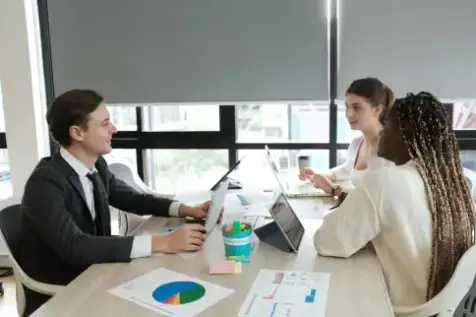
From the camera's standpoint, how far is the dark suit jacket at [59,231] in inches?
66.0

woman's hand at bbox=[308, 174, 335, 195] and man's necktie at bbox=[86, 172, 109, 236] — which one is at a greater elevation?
man's necktie at bbox=[86, 172, 109, 236]

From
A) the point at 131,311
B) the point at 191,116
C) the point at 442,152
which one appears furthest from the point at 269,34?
the point at 131,311

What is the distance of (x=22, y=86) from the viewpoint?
3619 millimetres

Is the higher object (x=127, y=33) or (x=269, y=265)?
(x=127, y=33)

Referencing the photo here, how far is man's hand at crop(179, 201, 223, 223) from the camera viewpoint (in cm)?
217

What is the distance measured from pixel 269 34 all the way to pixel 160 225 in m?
1.73

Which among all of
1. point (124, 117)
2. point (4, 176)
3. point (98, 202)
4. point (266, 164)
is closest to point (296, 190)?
point (266, 164)

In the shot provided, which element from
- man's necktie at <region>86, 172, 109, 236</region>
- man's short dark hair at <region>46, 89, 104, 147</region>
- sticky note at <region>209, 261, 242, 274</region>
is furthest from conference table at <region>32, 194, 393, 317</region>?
man's short dark hair at <region>46, 89, 104, 147</region>

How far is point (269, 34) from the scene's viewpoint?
11.1ft

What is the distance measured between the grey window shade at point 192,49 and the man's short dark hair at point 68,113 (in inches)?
63.6

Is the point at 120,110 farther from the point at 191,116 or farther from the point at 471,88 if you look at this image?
the point at 471,88

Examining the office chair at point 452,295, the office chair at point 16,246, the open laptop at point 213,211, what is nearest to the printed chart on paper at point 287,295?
the office chair at point 452,295

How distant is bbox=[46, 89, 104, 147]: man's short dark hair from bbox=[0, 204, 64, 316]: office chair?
12.9 inches

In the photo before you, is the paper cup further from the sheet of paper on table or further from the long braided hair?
the long braided hair
